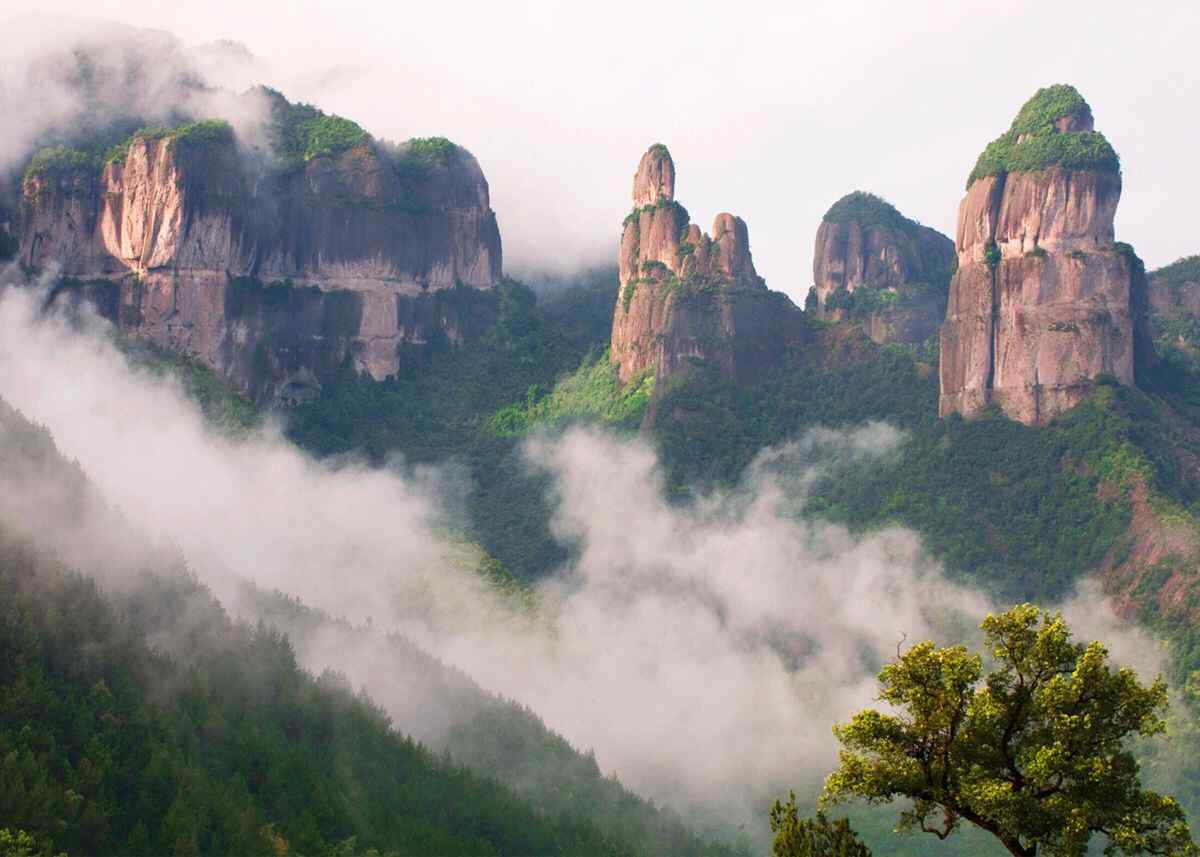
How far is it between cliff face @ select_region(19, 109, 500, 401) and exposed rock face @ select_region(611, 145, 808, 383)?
20754 mm

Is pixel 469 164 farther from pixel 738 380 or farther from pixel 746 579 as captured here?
pixel 746 579

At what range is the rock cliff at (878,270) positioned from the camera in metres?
173

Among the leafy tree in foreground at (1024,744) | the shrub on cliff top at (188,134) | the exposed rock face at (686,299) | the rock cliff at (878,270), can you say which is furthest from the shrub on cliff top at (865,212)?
the leafy tree in foreground at (1024,744)

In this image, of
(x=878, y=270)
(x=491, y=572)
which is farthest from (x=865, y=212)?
(x=491, y=572)

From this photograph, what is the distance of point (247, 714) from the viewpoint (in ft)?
302

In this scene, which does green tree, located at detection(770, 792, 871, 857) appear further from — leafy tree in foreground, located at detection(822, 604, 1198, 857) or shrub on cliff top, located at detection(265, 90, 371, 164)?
shrub on cliff top, located at detection(265, 90, 371, 164)

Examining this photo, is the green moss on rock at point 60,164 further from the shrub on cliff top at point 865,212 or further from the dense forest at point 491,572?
the shrub on cliff top at point 865,212

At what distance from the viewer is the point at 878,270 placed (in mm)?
180875

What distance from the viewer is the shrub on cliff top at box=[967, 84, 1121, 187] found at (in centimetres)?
12975

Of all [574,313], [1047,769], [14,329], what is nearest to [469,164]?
[574,313]

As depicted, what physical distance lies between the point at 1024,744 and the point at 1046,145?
10321 centimetres

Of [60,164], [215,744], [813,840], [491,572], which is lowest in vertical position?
[215,744]

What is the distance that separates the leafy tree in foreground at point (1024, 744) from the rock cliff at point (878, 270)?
136805 millimetres

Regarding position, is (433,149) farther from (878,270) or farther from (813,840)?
(813,840)
